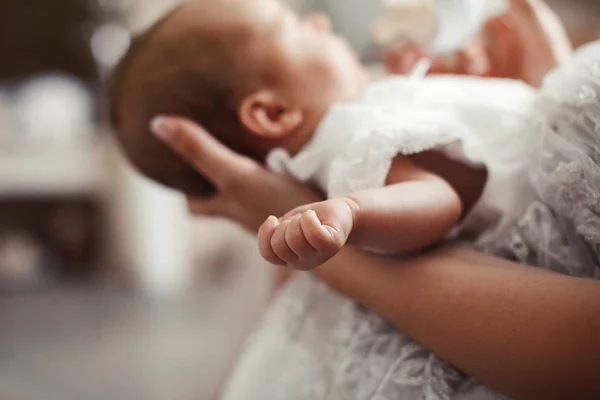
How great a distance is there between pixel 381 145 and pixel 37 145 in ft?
7.17

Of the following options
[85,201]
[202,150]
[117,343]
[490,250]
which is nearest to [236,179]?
[202,150]

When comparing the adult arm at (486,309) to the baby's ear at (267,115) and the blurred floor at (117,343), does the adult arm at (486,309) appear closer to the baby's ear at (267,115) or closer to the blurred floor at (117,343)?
the baby's ear at (267,115)

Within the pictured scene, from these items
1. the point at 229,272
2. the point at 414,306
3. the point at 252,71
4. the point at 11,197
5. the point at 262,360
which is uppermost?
the point at 252,71

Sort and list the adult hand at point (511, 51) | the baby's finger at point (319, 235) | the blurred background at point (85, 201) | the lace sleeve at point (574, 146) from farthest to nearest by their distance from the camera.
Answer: the blurred background at point (85, 201) → the adult hand at point (511, 51) → the lace sleeve at point (574, 146) → the baby's finger at point (319, 235)

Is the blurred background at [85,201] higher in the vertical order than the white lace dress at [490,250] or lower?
lower

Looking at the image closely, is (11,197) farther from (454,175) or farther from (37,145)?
(454,175)

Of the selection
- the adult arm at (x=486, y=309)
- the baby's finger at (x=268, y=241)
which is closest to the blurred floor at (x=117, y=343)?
the adult arm at (x=486, y=309)

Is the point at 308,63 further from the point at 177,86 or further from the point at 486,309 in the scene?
the point at 486,309

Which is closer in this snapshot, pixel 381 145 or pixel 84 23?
pixel 381 145

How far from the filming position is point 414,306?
528 millimetres

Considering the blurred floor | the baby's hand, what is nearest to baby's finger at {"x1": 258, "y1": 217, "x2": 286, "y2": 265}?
the baby's hand

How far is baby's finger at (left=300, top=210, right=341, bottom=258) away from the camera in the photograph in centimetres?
41

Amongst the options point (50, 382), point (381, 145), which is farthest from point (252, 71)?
point (50, 382)

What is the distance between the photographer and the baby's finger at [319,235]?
412 mm
